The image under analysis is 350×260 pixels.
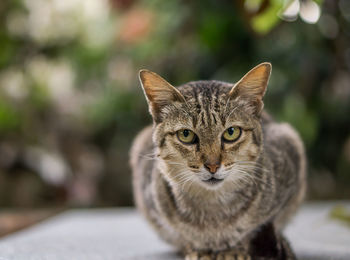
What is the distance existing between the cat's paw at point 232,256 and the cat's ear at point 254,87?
0.51 metres

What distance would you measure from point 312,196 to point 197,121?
3.23 meters

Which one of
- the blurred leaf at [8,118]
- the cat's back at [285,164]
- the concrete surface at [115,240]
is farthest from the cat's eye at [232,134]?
the blurred leaf at [8,118]

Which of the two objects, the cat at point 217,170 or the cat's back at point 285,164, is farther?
the cat's back at point 285,164

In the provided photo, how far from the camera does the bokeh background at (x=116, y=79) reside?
358cm

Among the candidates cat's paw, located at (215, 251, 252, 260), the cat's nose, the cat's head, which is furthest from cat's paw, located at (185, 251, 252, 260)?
the cat's nose

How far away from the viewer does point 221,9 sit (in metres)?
3.71

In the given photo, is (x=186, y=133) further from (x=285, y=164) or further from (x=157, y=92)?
(x=285, y=164)

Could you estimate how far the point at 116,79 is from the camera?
4.86 metres

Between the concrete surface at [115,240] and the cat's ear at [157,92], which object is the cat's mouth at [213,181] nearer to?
the cat's ear at [157,92]

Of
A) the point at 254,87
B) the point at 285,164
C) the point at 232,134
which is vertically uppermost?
the point at 254,87

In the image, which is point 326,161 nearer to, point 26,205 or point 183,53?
point 183,53

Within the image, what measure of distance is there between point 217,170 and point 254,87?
32 centimetres

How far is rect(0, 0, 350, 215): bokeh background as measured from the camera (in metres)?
3.58

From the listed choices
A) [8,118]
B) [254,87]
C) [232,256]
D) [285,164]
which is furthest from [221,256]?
[8,118]
